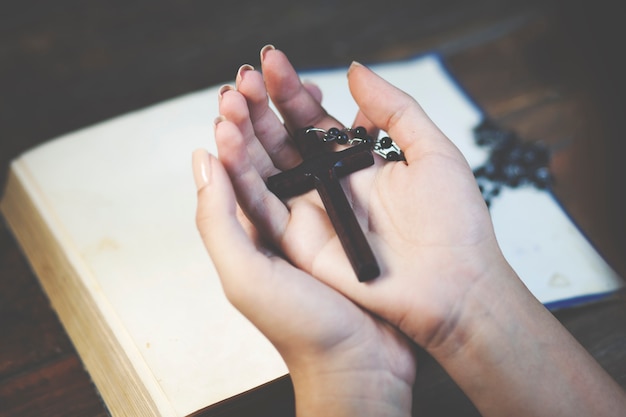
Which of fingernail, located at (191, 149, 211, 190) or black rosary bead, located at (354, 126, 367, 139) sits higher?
fingernail, located at (191, 149, 211, 190)

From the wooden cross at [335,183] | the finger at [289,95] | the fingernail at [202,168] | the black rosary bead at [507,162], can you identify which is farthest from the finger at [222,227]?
the black rosary bead at [507,162]

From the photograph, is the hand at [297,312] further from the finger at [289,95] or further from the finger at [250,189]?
the finger at [289,95]

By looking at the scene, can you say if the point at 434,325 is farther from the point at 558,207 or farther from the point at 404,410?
the point at 558,207

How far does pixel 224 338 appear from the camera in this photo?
1.06m

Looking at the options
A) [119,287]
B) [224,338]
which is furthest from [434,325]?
[119,287]

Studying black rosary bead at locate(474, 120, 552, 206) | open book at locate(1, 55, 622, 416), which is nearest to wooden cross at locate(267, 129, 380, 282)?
open book at locate(1, 55, 622, 416)

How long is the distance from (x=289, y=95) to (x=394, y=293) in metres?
0.43

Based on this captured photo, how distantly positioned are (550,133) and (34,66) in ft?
5.12

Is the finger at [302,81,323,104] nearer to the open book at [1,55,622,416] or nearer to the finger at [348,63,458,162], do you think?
the finger at [348,63,458,162]

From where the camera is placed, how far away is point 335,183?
3.17 feet

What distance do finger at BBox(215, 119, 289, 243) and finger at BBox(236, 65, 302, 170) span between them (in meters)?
0.09

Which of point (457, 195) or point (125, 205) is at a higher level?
point (125, 205)

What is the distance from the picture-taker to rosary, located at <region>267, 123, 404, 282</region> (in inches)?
34.0

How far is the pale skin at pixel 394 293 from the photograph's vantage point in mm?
828
